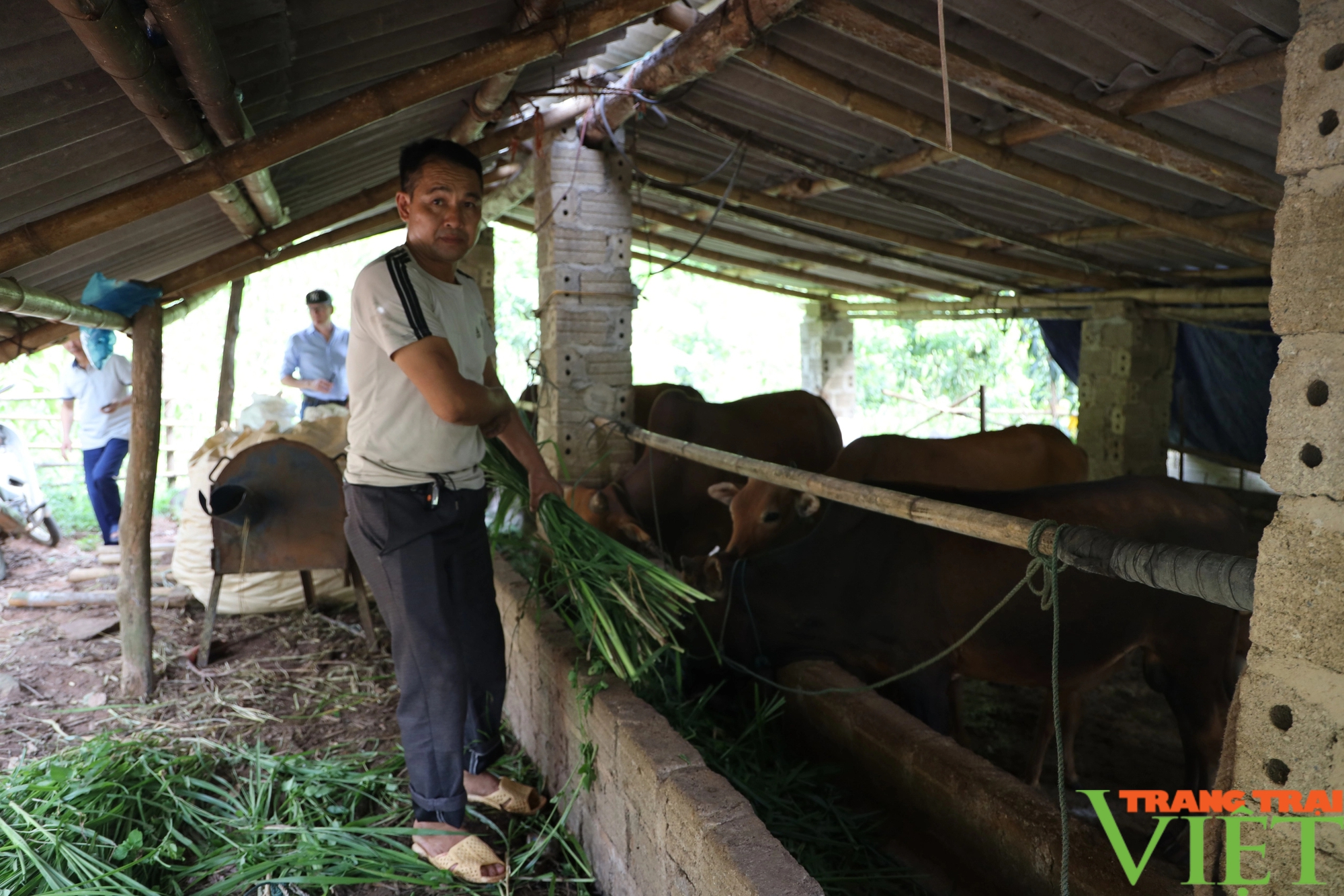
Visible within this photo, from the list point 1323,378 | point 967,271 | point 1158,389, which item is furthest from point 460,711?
point 1158,389

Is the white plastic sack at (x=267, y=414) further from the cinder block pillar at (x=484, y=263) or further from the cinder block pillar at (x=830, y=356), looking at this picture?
the cinder block pillar at (x=830, y=356)

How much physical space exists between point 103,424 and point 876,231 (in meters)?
6.43

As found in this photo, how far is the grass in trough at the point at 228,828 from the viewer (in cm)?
262

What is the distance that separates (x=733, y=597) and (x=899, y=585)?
685 millimetres

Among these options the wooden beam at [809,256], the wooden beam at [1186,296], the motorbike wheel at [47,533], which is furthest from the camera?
the motorbike wheel at [47,533]

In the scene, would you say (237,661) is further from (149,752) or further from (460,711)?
(460,711)

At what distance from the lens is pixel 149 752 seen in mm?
3369

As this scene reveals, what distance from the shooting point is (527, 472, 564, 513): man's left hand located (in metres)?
3.07

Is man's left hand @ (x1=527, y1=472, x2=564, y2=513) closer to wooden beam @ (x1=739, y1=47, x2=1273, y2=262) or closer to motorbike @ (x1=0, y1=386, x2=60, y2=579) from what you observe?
wooden beam @ (x1=739, y1=47, x2=1273, y2=262)

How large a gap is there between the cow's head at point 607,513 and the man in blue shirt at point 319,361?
323cm

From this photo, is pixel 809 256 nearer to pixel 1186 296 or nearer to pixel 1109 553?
pixel 1186 296

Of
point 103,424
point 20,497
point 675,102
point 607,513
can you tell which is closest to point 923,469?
point 607,513

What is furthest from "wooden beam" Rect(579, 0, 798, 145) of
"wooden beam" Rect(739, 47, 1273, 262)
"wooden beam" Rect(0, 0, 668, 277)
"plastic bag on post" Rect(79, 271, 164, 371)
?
"plastic bag on post" Rect(79, 271, 164, 371)

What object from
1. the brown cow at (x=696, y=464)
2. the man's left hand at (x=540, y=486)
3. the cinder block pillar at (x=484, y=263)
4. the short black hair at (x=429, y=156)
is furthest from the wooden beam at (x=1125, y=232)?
the cinder block pillar at (x=484, y=263)
